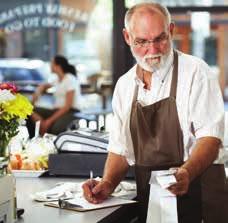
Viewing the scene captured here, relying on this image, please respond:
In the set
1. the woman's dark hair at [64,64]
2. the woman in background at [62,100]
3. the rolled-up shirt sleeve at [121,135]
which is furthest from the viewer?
the woman's dark hair at [64,64]

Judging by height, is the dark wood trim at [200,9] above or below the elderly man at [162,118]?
above

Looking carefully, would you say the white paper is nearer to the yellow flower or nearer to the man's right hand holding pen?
the man's right hand holding pen

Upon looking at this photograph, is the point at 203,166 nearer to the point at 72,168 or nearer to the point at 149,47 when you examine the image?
the point at 149,47

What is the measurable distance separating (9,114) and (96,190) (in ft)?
1.56

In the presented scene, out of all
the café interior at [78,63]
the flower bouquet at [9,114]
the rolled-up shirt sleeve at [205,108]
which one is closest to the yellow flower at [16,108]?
the flower bouquet at [9,114]

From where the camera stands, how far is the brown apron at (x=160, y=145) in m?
2.42

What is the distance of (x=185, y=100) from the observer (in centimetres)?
240

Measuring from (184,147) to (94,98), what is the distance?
5.04 meters

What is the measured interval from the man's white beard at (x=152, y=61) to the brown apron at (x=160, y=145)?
0.30 ft

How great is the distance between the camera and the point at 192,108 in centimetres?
239

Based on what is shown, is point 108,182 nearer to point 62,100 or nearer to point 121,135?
point 121,135

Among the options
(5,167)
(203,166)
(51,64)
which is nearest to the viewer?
(5,167)

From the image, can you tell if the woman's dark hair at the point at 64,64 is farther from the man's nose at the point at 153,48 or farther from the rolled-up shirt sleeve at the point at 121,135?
the man's nose at the point at 153,48

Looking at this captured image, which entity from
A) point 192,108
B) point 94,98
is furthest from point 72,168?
point 94,98
